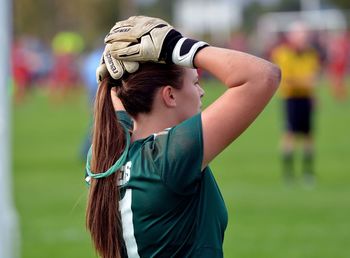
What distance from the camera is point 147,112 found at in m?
3.69

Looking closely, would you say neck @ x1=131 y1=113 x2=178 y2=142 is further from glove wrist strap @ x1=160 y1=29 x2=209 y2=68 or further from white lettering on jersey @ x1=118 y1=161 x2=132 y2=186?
glove wrist strap @ x1=160 y1=29 x2=209 y2=68

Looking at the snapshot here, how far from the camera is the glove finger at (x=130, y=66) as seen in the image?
355cm

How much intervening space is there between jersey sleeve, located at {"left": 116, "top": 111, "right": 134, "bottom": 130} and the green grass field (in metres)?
0.40

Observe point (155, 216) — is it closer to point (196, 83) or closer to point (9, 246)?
point (196, 83)

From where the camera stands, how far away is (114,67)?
3588 millimetres

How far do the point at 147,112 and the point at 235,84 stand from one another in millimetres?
390

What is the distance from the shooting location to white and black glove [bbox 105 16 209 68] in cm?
345

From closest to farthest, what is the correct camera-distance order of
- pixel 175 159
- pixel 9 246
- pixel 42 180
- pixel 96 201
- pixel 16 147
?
pixel 175 159
pixel 96 201
pixel 9 246
pixel 42 180
pixel 16 147

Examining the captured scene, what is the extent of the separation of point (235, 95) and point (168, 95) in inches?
11.3

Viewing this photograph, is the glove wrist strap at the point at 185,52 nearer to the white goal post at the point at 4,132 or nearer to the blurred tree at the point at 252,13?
the white goal post at the point at 4,132

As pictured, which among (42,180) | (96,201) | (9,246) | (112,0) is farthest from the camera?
(112,0)

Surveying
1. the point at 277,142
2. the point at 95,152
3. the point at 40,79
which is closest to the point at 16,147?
the point at 277,142

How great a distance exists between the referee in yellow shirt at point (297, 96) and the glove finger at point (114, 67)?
11975 mm

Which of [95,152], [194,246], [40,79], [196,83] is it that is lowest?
[40,79]
